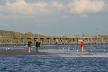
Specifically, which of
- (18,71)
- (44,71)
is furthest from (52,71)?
(18,71)

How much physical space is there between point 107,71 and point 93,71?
1.31 m

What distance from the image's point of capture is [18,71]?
116ft

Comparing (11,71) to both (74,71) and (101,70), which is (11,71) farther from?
(101,70)

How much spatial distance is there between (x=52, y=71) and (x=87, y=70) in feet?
11.9

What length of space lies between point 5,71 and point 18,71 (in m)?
1.22

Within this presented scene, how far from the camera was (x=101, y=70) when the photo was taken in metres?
36.5

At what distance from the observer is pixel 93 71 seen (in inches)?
1404

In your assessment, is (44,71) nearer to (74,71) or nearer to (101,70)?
(74,71)

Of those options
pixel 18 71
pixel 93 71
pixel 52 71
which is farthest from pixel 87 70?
pixel 18 71

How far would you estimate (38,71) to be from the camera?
116ft

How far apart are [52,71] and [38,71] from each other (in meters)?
1.33

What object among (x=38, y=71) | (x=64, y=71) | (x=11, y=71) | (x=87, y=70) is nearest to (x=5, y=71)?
(x=11, y=71)

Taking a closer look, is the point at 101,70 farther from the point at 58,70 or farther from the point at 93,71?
the point at 58,70

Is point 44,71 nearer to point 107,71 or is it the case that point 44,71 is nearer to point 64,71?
point 64,71
